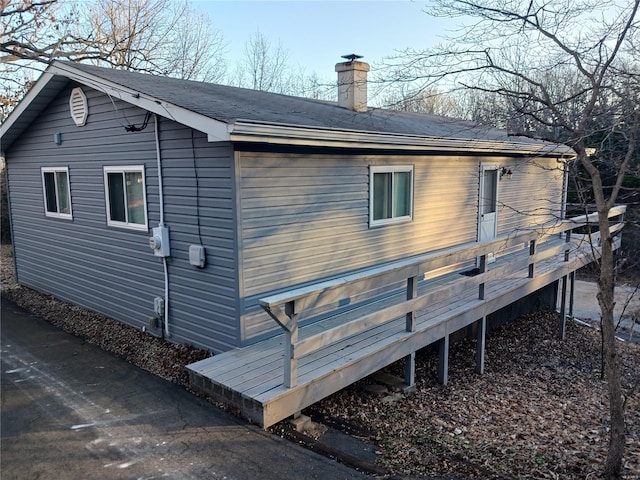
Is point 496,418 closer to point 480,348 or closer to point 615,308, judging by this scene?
point 480,348

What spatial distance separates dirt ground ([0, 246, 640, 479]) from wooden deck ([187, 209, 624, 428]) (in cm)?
44

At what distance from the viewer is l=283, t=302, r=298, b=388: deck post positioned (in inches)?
158

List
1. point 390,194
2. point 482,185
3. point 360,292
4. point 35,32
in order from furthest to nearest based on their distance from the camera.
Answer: point 35,32
point 482,185
point 390,194
point 360,292

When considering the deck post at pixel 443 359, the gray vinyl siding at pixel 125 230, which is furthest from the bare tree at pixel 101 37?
the deck post at pixel 443 359

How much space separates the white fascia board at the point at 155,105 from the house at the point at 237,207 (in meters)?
0.02

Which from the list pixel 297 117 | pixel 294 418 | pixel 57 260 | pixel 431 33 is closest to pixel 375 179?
pixel 297 117

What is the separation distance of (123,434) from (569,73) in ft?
19.3

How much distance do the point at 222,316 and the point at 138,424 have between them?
4.89ft

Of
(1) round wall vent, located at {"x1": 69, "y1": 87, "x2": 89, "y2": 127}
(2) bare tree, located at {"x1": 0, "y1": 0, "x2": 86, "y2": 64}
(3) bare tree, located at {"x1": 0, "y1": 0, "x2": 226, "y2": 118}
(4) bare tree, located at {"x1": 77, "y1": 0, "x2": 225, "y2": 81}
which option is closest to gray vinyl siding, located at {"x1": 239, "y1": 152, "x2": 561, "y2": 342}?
(1) round wall vent, located at {"x1": 69, "y1": 87, "x2": 89, "y2": 127}

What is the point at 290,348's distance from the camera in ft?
13.3

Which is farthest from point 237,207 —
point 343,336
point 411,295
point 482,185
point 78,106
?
point 482,185

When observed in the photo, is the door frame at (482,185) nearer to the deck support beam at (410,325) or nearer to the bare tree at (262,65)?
the deck support beam at (410,325)

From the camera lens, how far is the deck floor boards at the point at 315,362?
4.26m

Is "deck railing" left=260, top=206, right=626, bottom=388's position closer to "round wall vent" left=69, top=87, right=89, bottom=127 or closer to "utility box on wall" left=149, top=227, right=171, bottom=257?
"utility box on wall" left=149, top=227, right=171, bottom=257
